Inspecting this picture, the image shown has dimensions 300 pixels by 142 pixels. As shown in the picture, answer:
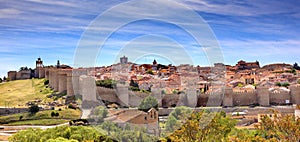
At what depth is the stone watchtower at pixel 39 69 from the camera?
125 feet

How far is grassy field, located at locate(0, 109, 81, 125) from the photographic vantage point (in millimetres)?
18531

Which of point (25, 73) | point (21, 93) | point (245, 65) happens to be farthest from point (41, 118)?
point (245, 65)

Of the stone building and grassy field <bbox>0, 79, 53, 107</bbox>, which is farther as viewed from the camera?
the stone building

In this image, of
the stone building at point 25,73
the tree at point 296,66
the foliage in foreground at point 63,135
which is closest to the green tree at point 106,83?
the foliage in foreground at point 63,135

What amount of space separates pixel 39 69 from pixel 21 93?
9.20 metres

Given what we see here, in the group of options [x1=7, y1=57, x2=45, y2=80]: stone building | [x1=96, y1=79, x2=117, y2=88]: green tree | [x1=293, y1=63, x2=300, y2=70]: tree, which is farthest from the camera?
[x1=293, y1=63, x2=300, y2=70]: tree

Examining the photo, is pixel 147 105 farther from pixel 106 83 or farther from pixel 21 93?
pixel 21 93

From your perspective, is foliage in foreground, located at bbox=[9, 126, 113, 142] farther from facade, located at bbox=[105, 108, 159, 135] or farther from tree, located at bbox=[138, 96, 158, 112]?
tree, located at bbox=[138, 96, 158, 112]

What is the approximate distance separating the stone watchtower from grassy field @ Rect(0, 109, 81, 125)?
1744 centimetres

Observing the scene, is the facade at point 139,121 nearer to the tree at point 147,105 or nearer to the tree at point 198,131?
the tree at point 198,131

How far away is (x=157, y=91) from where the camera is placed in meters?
24.0

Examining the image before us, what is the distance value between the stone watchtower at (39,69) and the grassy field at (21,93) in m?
2.62

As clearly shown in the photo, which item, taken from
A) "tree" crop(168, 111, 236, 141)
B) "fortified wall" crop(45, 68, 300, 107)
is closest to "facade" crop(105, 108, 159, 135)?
"tree" crop(168, 111, 236, 141)

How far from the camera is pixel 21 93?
2941 centimetres
